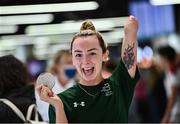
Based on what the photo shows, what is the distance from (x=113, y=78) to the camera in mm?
2520

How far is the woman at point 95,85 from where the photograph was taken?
2320 millimetres

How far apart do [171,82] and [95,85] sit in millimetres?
2844

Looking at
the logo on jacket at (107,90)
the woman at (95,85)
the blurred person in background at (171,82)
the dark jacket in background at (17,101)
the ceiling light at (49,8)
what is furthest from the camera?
the blurred person in background at (171,82)

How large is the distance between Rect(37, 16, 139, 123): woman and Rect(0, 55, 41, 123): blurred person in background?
1.94 ft

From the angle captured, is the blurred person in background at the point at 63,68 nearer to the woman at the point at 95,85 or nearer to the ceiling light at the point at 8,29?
the ceiling light at the point at 8,29

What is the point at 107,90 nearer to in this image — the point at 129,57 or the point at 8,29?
the point at 129,57

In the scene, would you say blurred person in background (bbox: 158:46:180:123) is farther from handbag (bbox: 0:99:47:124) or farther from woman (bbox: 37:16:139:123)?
woman (bbox: 37:16:139:123)

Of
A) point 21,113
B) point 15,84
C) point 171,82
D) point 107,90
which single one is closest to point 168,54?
point 171,82

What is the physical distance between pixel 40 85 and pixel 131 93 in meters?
0.54

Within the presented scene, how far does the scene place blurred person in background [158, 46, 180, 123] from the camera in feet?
15.1

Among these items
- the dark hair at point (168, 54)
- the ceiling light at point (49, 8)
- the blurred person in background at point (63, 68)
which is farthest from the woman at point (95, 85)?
the dark hair at point (168, 54)

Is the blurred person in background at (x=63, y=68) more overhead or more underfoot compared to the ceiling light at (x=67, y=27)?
more underfoot

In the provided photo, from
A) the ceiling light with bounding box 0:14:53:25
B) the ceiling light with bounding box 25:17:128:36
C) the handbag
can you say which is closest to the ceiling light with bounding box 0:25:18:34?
the ceiling light with bounding box 0:14:53:25

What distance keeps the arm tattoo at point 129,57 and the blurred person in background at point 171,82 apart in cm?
212
